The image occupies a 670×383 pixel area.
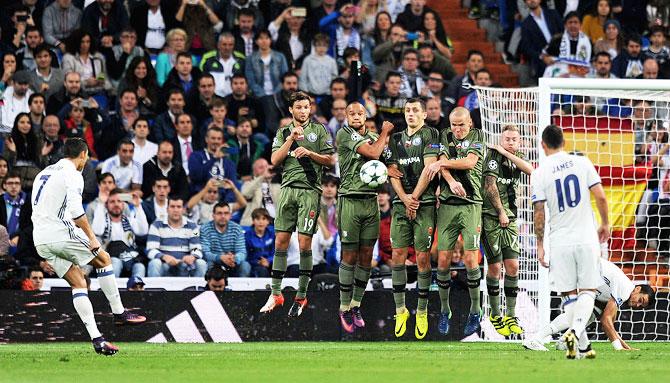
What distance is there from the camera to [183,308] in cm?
1723

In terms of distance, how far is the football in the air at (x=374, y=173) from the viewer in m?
15.6

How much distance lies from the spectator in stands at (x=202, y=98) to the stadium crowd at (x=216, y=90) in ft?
0.08

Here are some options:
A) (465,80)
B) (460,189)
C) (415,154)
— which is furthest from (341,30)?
(460,189)

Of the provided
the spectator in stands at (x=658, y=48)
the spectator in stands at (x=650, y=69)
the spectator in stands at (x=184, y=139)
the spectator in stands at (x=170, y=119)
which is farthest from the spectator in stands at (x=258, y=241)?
the spectator in stands at (x=658, y=48)

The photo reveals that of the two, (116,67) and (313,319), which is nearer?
(313,319)

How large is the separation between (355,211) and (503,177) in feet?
6.27

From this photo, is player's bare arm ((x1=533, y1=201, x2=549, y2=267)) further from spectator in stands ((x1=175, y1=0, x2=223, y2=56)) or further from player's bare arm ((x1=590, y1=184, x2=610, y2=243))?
spectator in stands ((x1=175, y1=0, x2=223, y2=56))

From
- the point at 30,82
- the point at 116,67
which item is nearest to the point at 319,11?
the point at 116,67

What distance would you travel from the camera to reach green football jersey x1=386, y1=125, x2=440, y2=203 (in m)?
15.8

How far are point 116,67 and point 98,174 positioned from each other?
2338mm

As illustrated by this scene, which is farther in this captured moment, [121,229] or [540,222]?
[121,229]

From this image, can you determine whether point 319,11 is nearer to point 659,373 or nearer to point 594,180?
point 594,180

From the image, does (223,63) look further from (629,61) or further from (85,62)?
(629,61)

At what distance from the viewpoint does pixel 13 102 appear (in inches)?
806
